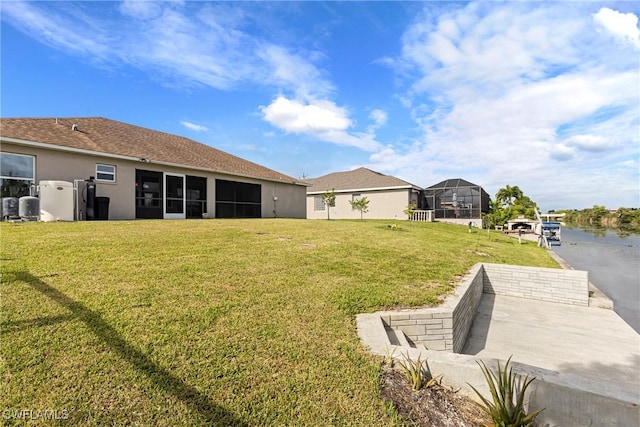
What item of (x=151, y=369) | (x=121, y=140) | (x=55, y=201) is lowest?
(x=151, y=369)

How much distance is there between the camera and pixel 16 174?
1012 cm

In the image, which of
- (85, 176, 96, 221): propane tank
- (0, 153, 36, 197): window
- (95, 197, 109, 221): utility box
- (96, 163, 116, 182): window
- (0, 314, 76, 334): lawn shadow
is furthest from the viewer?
(96, 163, 116, 182): window

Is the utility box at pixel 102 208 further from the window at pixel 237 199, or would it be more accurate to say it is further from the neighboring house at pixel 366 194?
the neighboring house at pixel 366 194

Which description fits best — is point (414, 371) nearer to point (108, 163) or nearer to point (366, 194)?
point (108, 163)

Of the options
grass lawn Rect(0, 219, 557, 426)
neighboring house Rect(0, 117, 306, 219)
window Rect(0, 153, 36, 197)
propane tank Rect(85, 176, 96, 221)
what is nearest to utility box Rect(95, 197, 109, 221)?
propane tank Rect(85, 176, 96, 221)

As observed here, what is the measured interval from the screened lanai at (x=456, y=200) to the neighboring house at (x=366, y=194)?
1.48 metres

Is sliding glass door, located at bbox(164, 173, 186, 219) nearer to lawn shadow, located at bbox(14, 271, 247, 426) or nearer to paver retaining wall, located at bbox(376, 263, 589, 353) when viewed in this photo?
lawn shadow, located at bbox(14, 271, 247, 426)

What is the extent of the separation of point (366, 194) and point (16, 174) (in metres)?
22.3

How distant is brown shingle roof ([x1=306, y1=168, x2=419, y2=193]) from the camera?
26.0 meters

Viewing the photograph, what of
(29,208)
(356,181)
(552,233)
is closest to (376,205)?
(356,181)

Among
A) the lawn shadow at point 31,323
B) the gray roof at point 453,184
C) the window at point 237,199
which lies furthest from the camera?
the gray roof at point 453,184

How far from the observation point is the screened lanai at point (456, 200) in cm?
2548

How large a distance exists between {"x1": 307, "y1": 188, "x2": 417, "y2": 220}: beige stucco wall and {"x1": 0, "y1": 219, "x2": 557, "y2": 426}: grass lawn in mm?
20189

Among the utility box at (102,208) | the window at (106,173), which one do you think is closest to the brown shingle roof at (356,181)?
the window at (106,173)
